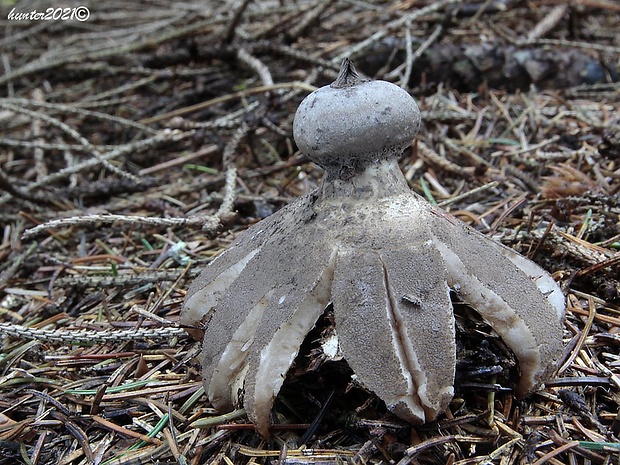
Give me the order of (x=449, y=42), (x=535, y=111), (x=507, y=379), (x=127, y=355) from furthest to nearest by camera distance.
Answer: (x=449, y=42) < (x=535, y=111) < (x=127, y=355) < (x=507, y=379)

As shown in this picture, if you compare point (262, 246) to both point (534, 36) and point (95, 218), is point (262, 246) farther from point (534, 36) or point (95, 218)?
point (534, 36)

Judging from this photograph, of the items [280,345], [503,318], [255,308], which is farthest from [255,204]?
[503,318]

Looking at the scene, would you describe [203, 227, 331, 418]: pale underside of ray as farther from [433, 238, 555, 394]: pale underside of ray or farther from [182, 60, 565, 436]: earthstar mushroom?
[433, 238, 555, 394]: pale underside of ray

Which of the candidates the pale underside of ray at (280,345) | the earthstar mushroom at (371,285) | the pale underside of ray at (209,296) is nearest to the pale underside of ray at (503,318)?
the earthstar mushroom at (371,285)

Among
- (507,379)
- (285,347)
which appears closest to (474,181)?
(507,379)

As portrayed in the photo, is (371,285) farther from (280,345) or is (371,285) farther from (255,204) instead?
(255,204)

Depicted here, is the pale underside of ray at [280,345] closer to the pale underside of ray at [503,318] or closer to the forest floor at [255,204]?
the forest floor at [255,204]

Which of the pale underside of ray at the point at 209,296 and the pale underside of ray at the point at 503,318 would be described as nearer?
the pale underside of ray at the point at 503,318
